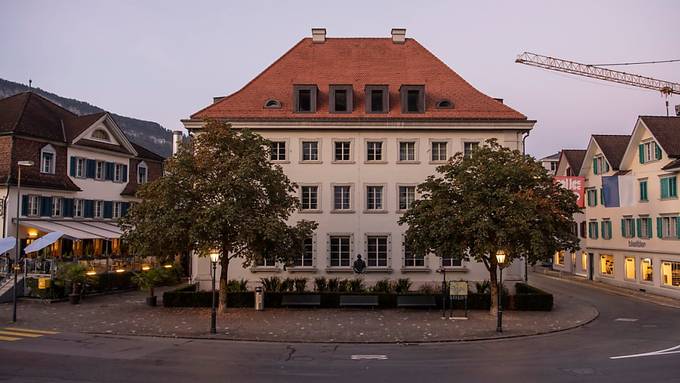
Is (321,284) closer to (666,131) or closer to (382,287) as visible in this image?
(382,287)

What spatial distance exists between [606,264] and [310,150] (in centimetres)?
2731

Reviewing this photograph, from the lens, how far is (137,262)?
3897 cm

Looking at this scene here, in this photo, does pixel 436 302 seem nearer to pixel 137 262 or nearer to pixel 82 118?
pixel 137 262

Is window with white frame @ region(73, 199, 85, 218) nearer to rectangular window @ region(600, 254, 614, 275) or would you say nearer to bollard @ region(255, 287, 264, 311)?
bollard @ region(255, 287, 264, 311)

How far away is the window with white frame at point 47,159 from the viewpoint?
38594mm

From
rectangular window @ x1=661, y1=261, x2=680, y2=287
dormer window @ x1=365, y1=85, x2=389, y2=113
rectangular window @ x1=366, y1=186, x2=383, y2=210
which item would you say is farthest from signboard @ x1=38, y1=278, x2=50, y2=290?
rectangular window @ x1=661, y1=261, x2=680, y2=287

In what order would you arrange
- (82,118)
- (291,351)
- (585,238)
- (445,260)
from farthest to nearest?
(585,238) < (82,118) < (445,260) < (291,351)

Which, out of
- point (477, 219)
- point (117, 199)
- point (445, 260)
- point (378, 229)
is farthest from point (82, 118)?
point (477, 219)

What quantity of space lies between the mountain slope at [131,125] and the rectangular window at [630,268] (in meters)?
123

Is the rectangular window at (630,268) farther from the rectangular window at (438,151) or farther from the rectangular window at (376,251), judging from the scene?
the rectangular window at (376,251)

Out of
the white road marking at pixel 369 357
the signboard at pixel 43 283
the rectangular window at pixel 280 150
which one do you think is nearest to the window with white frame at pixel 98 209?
the signboard at pixel 43 283

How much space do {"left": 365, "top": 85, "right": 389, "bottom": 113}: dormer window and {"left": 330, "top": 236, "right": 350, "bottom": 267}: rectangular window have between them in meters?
8.39

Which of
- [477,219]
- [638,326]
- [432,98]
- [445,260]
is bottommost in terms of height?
[638,326]

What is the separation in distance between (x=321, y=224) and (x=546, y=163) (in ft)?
158
